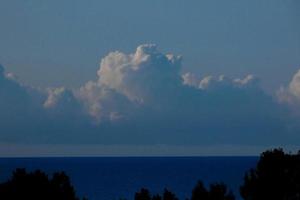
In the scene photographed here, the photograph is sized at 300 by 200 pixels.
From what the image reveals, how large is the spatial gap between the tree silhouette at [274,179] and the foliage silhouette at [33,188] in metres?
10.7

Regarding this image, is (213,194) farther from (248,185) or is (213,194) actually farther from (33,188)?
(33,188)

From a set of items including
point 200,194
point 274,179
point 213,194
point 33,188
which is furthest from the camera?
point 274,179

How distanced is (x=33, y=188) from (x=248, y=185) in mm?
12467

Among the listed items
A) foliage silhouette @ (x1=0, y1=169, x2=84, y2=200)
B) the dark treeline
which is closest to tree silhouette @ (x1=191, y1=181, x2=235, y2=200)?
the dark treeline

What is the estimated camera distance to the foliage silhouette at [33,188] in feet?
140

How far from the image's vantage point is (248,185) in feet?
157

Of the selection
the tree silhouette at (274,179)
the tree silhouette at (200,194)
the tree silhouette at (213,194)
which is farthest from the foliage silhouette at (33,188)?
the tree silhouette at (274,179)

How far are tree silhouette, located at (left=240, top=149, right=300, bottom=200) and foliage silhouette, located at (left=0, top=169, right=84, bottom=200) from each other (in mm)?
10674

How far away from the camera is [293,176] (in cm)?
4759

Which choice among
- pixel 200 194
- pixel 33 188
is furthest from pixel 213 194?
pixel 33 188

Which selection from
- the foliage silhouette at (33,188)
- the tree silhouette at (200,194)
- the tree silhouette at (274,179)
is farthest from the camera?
the tree silhouette at (274,179)

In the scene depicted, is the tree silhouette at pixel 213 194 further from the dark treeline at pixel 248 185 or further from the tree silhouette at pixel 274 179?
the tree silhouette at pixel 274 179

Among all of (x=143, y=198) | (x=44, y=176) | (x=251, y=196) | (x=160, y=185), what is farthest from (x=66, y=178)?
(x=160, y=185)

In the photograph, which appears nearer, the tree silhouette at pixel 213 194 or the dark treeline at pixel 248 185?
the dark treeline at pixel 248 185
